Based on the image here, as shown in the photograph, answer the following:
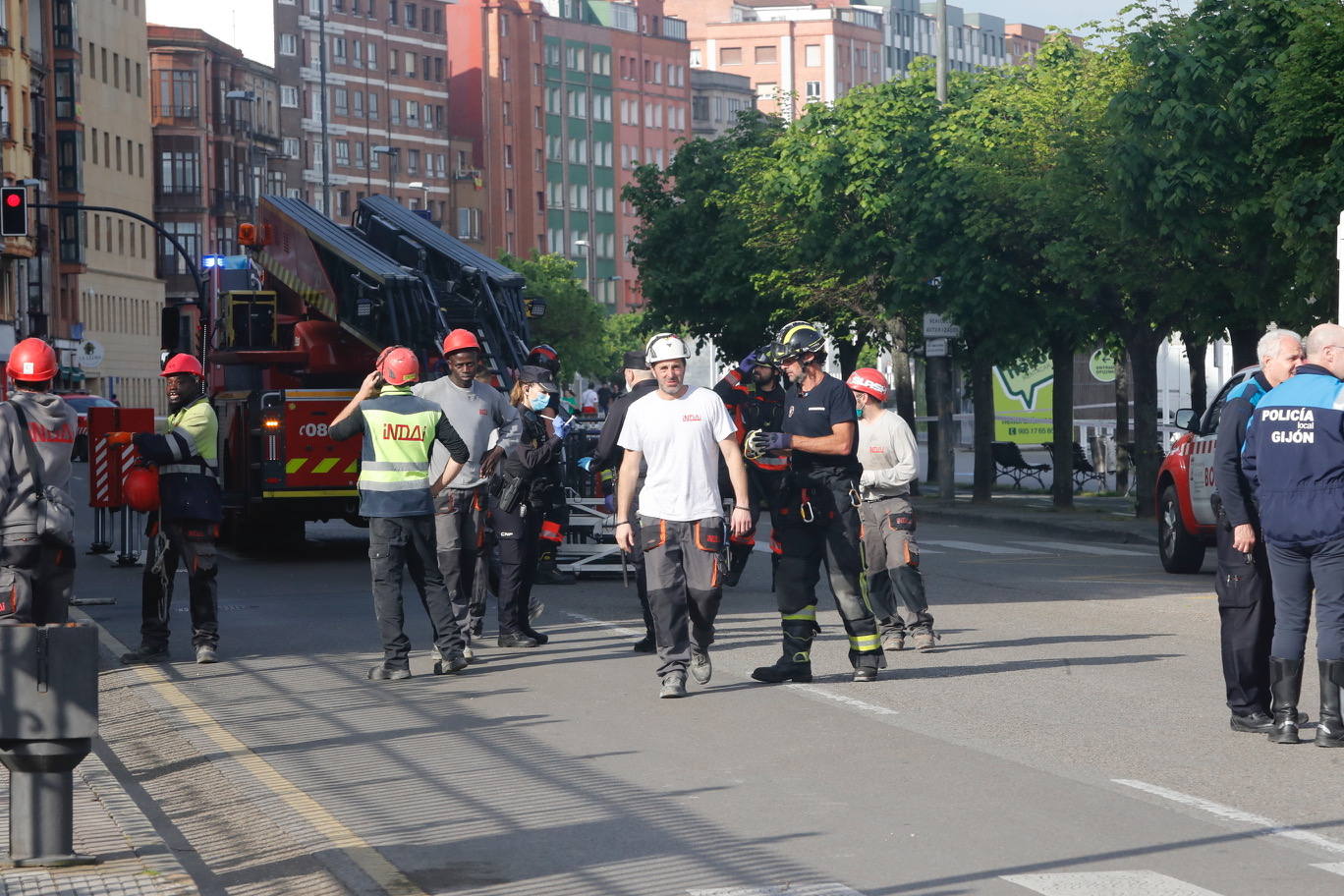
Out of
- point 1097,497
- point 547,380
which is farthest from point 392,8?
point 547,380

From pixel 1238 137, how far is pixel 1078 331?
721 centimetres

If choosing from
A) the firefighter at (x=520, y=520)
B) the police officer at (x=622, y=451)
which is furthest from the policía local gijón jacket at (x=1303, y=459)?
the firefighter at (x=520, y=520)

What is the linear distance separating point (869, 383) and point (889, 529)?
35.0 inches

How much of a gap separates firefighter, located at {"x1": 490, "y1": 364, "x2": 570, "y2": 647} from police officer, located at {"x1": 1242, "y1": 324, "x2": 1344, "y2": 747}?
209 inches

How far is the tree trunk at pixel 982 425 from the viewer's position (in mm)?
34719

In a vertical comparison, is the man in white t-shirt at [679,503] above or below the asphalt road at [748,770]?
above

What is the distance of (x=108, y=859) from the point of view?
7.37 m

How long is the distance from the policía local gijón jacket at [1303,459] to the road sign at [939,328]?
2358 centimetres

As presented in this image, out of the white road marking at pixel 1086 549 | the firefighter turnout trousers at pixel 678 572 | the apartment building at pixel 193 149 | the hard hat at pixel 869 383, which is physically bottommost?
the white road marking at pixel 1086 549

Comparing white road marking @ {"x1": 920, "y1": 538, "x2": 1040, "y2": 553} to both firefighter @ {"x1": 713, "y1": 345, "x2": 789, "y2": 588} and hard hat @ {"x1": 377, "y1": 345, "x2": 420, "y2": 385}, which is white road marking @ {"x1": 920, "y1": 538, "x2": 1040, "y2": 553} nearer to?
firefighter @ {"x1": 713, "y1": 345, "x2": 789, "y2": 588}

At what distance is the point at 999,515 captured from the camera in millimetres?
30312

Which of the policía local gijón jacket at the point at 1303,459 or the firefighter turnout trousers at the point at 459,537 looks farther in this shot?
the firefighter turnout trousers at the point at 459,537

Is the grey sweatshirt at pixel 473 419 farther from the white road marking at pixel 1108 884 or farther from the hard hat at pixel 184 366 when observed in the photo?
the white road marking at pixel 1108 884

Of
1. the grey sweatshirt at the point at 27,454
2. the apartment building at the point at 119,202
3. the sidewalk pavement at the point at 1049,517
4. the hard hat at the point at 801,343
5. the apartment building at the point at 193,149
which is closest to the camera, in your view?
the grey sweatshirt at the point at 27,454
